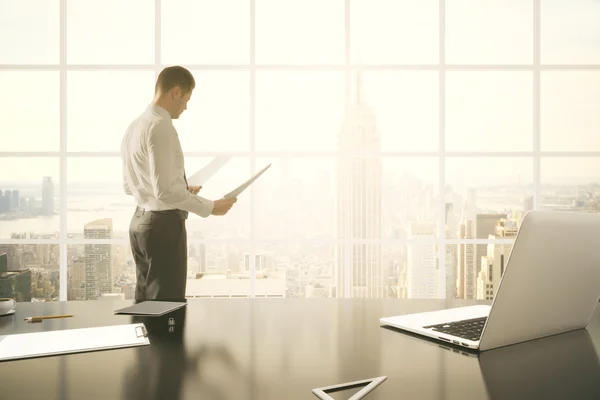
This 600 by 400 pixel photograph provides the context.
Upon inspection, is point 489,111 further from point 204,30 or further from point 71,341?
point 71,341

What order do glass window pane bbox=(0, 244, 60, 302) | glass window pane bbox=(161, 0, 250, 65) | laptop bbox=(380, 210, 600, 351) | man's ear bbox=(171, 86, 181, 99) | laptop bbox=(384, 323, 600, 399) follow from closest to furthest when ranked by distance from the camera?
1. laptop bbox=(384, 323, 600, 399)
2. laptop bbox=(380, 210, 600, 351)
3. man's ear bbox=(171, 86, 181, 99)
4. glass window pane bbox=(161, 0, 250, 65)
5. glass window pane bbox=(0, 244, 60, 302)

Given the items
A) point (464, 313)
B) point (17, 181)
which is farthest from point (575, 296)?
point (17, 181)

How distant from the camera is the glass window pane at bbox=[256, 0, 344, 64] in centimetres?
403

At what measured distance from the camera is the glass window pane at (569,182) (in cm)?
A: 412

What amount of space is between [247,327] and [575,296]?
732mm

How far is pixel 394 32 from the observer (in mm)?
4062

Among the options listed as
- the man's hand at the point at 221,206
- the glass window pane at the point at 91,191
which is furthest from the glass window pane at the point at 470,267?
the glass window pane at the point at 91,191

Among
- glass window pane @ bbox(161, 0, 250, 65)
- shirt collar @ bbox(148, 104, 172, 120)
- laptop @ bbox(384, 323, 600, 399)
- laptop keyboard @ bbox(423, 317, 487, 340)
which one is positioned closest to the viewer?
laptop @ bbox(384, 323, 600, 399)

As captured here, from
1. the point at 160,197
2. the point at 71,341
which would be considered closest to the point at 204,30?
the point at 160,197

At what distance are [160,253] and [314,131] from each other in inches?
67.5

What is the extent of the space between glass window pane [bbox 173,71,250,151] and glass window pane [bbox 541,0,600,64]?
2184 millimetres

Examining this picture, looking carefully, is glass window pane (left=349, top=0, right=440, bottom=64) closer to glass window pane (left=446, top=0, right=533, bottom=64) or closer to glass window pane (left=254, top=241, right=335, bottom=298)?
glass window pane (left=446, top=0, right=533, bottom=64)

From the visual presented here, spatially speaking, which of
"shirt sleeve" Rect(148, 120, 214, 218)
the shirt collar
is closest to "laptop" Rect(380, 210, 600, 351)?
"shirt sleeve" Rect(148, 120, 214, 218)

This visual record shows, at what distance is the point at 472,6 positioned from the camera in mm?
4059
